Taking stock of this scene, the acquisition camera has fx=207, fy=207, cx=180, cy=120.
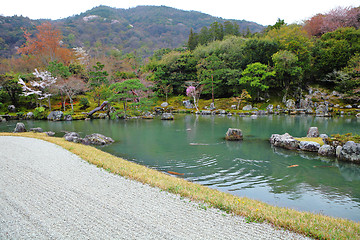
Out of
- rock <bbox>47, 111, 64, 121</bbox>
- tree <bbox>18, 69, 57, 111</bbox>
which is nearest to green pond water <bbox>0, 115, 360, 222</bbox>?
rock <bbox>47, 111, 64, 121</bbox>

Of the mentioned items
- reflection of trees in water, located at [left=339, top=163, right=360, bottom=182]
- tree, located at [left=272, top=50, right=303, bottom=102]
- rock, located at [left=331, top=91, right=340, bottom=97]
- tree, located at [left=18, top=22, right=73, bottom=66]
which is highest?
tree, located at [left=18, top=22, right=73, bottom=66]

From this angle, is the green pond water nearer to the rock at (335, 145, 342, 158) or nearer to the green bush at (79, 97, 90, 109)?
the rock at (335, 145, 342, 158)

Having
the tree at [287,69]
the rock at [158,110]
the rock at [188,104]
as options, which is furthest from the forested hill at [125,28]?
the rock at [158,110]

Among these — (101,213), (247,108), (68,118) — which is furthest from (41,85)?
(101,213)

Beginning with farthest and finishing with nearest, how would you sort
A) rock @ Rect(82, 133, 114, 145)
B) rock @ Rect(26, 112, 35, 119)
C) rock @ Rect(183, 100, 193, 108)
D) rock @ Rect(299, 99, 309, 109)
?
rock @ Rect(183, 100, 193, 108) → rock @ Rect(299, 99, 309, 109) → rock @ Rect(26, 112, 35, 119) → rock @ Rect(82, 133, 114, 145)

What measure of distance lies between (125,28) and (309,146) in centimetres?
12445

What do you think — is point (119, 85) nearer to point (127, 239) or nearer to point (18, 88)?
point (18, 88)

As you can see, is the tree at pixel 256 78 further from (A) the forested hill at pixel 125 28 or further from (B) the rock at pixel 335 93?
(A) the forested hill at pixel 125 28

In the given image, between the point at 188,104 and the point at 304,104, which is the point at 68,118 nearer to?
the point at 188,104

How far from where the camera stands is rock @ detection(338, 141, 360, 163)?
991cm

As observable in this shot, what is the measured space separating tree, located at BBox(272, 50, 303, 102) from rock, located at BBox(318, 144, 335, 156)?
2756 cm

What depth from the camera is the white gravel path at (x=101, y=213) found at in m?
3.53

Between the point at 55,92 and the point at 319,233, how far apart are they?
40490 mm

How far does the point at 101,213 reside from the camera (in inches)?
166
